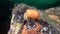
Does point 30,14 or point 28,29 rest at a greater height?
point 30,14

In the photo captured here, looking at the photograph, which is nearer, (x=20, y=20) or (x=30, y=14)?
(x=30, y=14)

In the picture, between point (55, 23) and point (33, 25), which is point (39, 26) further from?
point (55, 23)

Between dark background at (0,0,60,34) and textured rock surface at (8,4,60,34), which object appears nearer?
textured rock surface at (8,4,60,34)

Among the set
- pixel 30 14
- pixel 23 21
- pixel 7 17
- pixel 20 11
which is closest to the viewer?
pixel 30 14

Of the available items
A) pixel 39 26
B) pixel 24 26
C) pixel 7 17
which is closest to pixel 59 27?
pixel 39 26

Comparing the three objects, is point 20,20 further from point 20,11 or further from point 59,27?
point 59,27

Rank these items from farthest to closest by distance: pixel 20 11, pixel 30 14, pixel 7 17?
pixel 7 17
pixel 20 11
pixel 30 14

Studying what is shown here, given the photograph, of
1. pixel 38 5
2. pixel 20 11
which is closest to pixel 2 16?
pixel 38 5

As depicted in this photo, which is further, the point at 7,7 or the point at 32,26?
the point at 7,7

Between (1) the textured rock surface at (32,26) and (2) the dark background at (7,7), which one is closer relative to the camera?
(1) the textured rock surface at (32,26)
